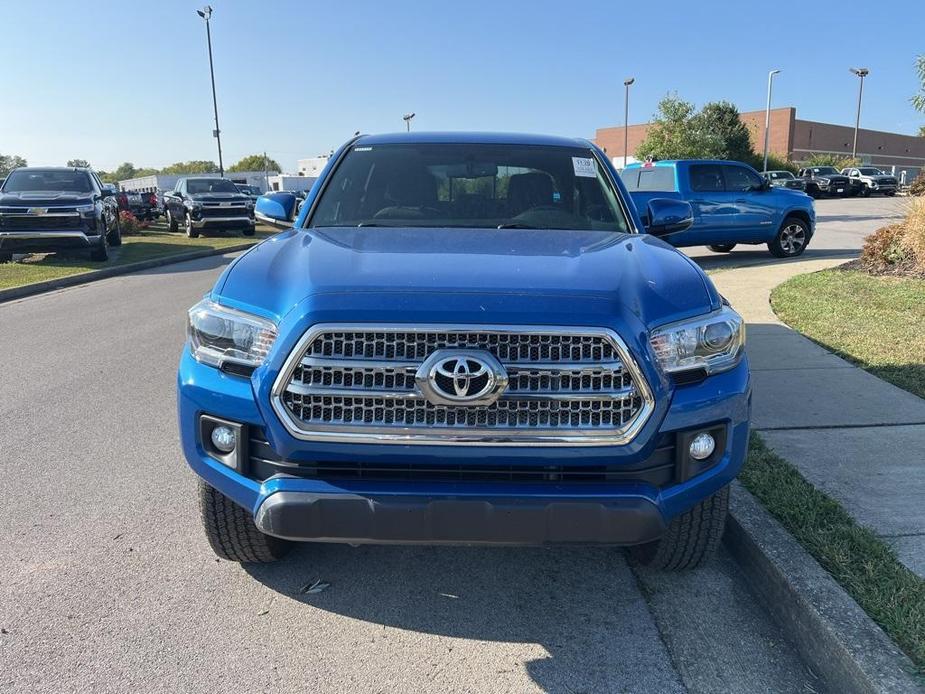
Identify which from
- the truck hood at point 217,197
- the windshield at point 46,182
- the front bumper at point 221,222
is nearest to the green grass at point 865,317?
the windshield at point 46,182

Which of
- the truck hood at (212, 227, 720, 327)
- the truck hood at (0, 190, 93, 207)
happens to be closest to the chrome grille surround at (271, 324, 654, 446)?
the truck hood at (212, 227, 720, 327)

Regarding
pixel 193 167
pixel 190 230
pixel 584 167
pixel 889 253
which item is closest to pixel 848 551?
pixel 584 167

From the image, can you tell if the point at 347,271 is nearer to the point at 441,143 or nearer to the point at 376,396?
the point at 376,396

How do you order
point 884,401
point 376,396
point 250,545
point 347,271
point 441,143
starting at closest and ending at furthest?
point 376,396
point 347,271
point 250,545
point 441,143
point 884,401

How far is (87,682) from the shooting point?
2.54m

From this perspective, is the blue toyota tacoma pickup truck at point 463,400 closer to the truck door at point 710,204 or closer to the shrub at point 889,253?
the shrub at point 889,253

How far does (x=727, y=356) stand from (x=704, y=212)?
1144cm

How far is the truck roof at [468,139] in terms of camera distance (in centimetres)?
432

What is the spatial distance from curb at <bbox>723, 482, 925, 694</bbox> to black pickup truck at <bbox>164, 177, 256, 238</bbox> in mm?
20254

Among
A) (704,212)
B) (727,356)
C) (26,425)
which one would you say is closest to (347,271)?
(727,356)

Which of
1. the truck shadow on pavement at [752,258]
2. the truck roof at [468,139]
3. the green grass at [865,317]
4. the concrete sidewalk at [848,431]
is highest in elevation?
the truck roof at [468,139]

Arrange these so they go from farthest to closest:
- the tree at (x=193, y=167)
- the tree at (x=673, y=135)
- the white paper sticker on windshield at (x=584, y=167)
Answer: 1. the tree at (x=193, y=167)
2. the tree at (x=673, y=135)
3. the white paper sticker on windshield at (x=584, y=167)

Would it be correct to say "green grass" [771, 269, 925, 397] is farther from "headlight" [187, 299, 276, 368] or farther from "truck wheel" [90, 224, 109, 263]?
"truck wheel" [90, 224, 109, 263]

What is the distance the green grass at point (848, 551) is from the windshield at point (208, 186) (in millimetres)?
21002
